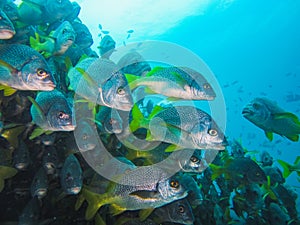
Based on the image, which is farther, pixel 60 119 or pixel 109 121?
pixel 109 121

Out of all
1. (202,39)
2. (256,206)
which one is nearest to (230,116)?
(202,39)

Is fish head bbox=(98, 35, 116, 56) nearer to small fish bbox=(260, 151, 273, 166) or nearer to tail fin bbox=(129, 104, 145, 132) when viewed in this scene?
tail fin bbox=(129, 104, 145, 132)

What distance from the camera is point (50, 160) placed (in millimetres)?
3230

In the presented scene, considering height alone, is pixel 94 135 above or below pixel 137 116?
below

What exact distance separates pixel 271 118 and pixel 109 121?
291 cm

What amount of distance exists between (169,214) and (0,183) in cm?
216

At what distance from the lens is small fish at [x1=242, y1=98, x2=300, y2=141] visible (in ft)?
14.6

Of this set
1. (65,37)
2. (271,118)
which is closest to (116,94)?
(65,37)

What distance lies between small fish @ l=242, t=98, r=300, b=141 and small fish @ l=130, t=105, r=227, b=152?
1680 millimetres

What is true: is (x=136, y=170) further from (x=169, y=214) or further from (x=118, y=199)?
(x=169, y=214)

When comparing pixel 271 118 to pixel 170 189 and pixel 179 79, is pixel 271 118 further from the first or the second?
pixel 170 189

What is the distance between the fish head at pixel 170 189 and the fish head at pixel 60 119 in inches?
48.7

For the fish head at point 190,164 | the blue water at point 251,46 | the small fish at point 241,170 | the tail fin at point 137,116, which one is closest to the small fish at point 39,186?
the tail fin at point 137,116

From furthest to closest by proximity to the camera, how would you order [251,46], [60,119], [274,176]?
[251,46] → [274,176] → [60,119]
